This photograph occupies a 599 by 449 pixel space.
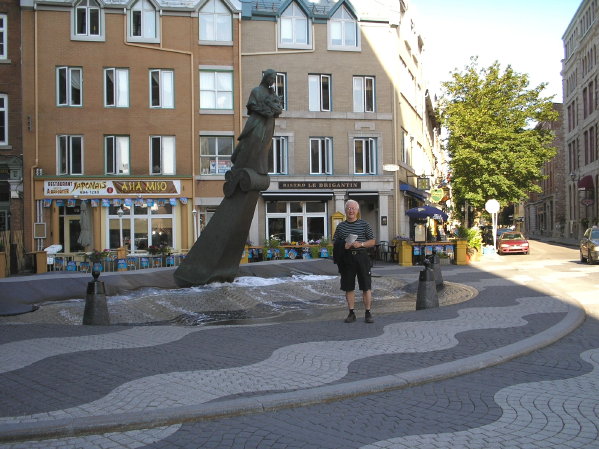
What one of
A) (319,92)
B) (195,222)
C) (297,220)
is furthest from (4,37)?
(297,220)

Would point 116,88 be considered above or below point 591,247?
above

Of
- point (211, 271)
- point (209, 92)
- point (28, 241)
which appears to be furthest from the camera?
point (209, 92)

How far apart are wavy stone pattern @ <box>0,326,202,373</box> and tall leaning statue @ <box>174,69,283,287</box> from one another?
13.9ft

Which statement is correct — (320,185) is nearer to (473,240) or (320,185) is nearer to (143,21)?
(473,240)

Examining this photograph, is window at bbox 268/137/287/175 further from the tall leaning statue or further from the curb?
the curb

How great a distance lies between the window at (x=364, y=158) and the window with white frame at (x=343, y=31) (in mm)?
4984

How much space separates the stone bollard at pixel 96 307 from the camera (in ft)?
30.1

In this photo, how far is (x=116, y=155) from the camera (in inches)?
A: 1106

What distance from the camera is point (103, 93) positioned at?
28.1m

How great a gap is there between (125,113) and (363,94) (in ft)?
39.4

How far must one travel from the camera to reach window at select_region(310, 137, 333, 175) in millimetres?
29906

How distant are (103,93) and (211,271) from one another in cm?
1863

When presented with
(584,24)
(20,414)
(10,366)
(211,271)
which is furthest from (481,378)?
(584,24)

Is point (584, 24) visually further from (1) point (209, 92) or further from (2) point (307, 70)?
(1) point (209, 92)
